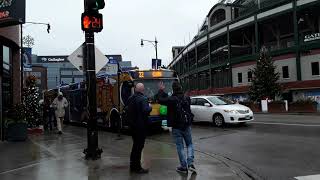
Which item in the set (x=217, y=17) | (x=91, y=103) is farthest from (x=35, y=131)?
(x=217, y=17)

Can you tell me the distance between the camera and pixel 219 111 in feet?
68.4

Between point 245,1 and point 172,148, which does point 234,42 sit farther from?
point 172,148

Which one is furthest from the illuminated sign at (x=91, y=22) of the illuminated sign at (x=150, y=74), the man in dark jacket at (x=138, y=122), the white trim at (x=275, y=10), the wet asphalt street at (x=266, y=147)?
the white trim at (x=275, y=10)

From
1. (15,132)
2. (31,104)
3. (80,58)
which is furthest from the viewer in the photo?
(31,104)

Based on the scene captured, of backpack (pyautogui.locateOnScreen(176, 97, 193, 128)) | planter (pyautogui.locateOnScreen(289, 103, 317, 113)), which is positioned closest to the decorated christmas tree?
backpack (pyautogui.locateOnScreen(176, 97, 193, 128))

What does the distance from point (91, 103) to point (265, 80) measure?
3797 centimetres

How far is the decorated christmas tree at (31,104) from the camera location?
1924 cm

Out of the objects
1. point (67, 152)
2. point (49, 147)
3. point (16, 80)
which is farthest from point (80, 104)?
point (67, 152)

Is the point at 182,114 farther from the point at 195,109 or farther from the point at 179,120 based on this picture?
the point at 195,109

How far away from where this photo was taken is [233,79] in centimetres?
6019

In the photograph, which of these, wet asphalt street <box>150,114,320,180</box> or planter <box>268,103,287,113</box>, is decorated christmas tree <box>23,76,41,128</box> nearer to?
wet asphalt street <box>150,114,320,180</box>

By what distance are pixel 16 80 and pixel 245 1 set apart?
50.4 m

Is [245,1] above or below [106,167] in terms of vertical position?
above

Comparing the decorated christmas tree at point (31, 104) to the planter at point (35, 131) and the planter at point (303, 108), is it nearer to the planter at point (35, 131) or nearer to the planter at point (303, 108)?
the planter at point (35, 131)
